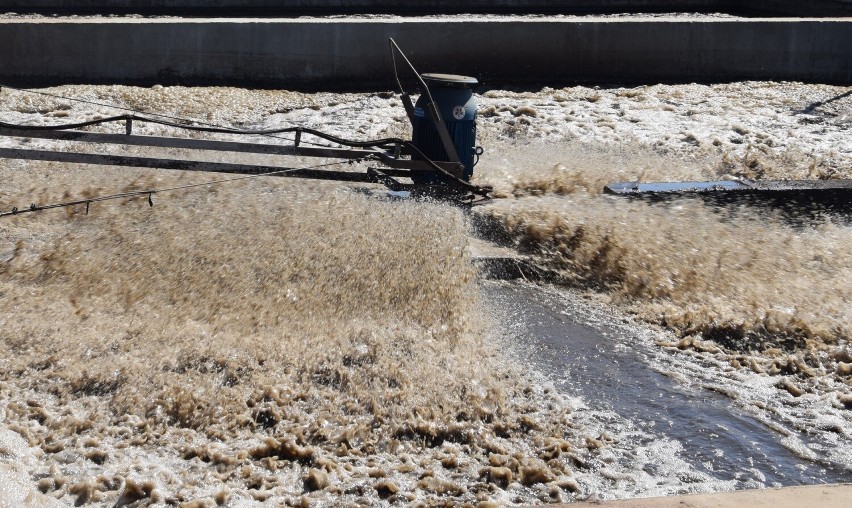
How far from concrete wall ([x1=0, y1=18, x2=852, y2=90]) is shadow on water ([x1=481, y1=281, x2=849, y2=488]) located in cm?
600

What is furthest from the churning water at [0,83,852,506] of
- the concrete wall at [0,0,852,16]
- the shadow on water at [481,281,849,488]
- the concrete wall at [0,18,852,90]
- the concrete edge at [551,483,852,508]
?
the concrete wall at [0,0,852,16]

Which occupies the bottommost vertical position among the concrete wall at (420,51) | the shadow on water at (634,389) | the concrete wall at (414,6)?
the shadow on water at (634,389)

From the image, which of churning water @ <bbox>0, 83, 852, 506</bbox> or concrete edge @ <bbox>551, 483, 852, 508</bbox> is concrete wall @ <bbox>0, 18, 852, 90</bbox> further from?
concrete edge @ <bbox>551, 483, 852, 508</bbox>

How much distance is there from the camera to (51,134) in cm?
735

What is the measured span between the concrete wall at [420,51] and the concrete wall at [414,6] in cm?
304

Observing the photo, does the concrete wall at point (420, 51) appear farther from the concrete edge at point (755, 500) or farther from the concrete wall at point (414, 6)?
the concrete edge at point (755, 500)

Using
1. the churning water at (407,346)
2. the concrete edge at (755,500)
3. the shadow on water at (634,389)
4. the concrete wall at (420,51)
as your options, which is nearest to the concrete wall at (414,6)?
the concrete wall at (420,51)

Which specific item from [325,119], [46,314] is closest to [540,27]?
[325,119]

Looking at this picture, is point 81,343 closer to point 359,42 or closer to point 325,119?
point 325,119

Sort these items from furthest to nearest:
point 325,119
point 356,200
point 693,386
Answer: point 325,119 → point 356,200 → point 693,386

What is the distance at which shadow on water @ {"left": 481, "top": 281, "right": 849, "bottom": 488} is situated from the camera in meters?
4.99

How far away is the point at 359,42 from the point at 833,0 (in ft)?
26.8

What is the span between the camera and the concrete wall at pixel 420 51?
40.4ft

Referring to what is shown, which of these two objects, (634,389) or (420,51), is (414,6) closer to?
(420,51)
